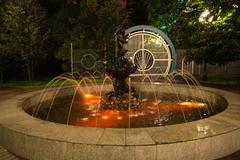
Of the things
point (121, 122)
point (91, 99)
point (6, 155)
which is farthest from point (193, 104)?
point (6, 155)

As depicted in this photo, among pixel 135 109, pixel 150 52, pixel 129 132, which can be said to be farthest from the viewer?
pixel 150 52

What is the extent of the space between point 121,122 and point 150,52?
11814 millimetres

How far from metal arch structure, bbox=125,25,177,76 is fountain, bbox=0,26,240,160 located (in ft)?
22.8

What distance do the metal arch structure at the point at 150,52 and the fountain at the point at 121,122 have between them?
6.95 metres

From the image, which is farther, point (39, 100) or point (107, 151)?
point (39, 100)

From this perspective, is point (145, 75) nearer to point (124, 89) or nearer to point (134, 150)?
point (124, 89)

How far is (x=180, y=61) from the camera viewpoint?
2064cm

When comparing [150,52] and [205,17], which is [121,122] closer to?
[205,17]

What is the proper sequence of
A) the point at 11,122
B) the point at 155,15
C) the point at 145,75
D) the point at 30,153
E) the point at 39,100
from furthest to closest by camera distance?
the point at 155,15 < the point at 145,75 < the point at 39,100 < the point at 11,122 < the point at 30,153

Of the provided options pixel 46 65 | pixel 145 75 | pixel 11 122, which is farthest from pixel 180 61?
pixel 11 122

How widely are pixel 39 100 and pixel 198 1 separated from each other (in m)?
10.0

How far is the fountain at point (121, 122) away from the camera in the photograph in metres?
4.85

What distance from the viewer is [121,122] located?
735cm

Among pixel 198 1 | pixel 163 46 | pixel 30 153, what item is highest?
pixel 198 1
